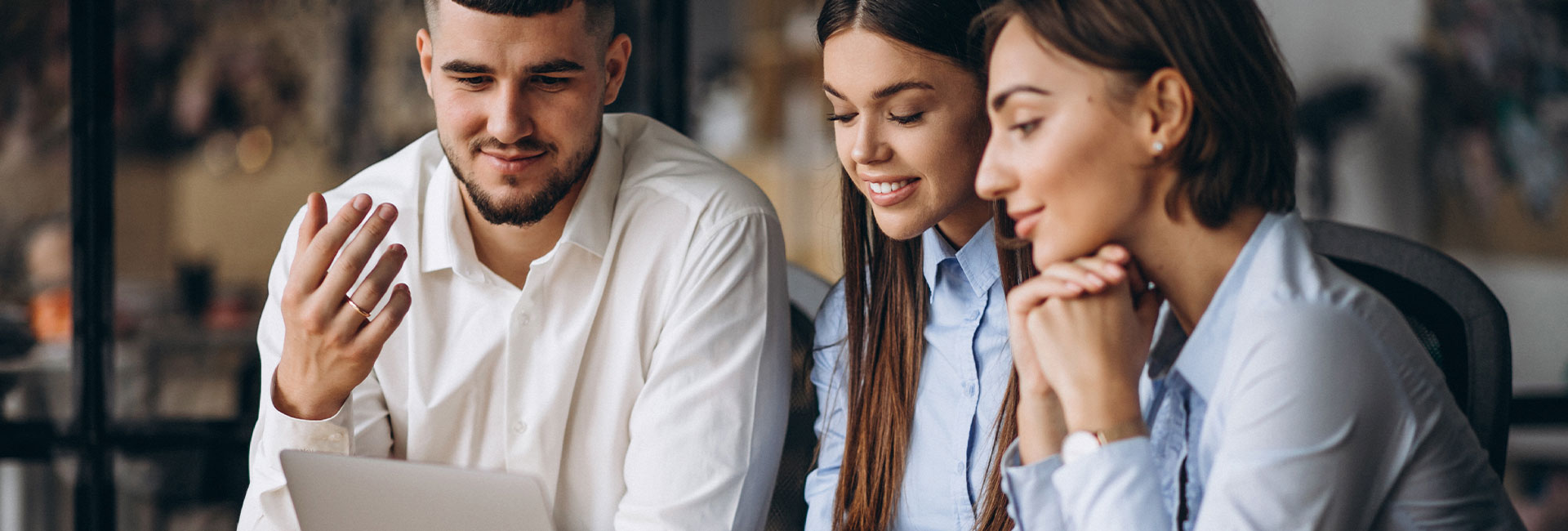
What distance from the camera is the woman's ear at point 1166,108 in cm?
84

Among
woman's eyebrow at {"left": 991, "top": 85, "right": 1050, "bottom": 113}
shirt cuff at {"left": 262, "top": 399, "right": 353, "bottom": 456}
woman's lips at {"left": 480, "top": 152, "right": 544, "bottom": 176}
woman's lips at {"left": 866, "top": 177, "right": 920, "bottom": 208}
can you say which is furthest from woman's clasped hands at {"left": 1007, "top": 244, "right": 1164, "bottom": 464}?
shirt cuff at {"left": 262, "top": 399, "right": 353, "bottom": 456}

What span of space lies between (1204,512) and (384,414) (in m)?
0.98

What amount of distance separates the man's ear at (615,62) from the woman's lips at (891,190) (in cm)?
41

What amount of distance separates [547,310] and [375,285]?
0.81 feet

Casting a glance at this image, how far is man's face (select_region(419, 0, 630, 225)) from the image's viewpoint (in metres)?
1.26

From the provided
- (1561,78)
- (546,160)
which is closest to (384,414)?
(546,160)

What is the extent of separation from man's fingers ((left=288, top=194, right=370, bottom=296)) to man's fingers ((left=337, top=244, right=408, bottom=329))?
42mm

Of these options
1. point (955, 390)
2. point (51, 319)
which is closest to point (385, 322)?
point (955, 390)

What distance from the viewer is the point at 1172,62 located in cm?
84

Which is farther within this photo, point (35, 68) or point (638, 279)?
point (35, 68)

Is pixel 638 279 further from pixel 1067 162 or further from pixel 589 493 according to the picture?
pixel 1067 162

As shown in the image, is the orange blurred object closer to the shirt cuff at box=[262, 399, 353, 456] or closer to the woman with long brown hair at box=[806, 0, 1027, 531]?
the shirt cuff at box=[262, 399, 353, 456]

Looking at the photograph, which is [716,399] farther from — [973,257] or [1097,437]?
[1097,437]

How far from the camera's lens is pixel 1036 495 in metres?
0.94
